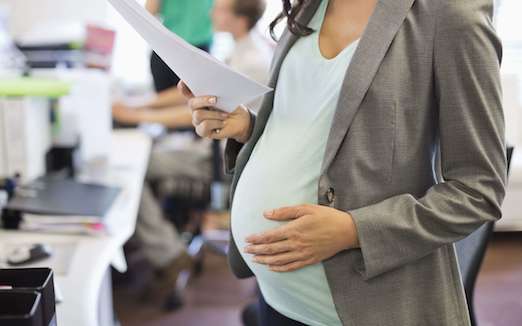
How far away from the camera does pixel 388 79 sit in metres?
0.80

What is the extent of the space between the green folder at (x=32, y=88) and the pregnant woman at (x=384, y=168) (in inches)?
54.9

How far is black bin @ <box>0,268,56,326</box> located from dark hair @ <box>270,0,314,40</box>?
558 mm

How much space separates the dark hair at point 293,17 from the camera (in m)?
1.00

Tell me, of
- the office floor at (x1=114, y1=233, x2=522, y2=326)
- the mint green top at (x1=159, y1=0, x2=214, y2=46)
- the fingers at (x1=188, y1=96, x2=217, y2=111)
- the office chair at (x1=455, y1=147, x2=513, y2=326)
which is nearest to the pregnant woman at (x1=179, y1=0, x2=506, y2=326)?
the fingers at (x1=188, y1=96, x2=217, y2=111)

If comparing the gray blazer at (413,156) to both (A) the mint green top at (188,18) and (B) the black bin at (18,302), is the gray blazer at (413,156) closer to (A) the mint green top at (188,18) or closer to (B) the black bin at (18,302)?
(B) the black bin at (18,302)

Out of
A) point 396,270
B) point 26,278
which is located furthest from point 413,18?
point 26,278

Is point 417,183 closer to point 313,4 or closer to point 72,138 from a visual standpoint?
point 313,4

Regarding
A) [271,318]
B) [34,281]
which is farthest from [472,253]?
[34,281]

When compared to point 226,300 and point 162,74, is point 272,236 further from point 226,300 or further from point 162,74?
point 162,74

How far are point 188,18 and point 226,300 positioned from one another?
1.52 m

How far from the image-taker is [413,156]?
0.83 meters

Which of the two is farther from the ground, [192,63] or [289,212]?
[192,63]

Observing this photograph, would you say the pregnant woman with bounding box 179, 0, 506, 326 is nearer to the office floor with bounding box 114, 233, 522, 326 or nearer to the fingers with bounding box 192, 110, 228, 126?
the fingers with bounding box 192, 110, 228, 126

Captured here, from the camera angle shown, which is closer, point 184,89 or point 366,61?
point 366,61
